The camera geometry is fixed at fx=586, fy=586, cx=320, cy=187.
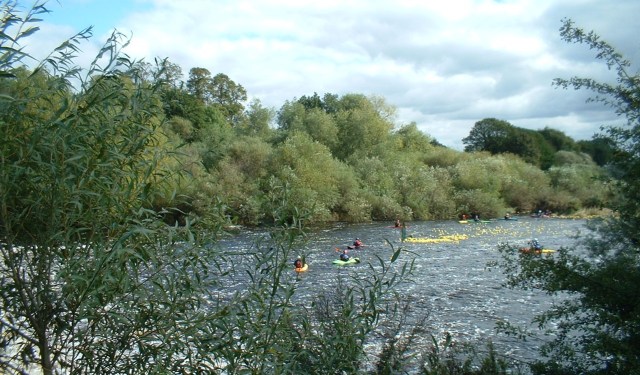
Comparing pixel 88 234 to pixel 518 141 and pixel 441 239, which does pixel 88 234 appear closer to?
pixel 441 239

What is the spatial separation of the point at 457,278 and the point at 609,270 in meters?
14.8

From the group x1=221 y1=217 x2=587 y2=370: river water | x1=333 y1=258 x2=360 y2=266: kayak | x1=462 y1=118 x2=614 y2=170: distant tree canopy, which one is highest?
x1=462 y1=118 x2=614 y2=170: distant tree canopy

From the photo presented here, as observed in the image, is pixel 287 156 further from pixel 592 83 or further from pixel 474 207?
pixel 592 83

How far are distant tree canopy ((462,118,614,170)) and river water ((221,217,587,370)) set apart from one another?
18694 millimetres

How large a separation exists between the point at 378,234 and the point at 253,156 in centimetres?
1317

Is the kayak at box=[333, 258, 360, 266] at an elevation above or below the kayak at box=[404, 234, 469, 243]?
above

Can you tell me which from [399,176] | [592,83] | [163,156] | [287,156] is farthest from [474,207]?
[163,156]

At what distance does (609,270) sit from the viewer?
6875mm

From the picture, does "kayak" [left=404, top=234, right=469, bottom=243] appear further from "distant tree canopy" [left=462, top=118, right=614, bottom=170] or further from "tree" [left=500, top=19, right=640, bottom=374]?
"tree" [left=500, top=19, right=640, bottom=374]

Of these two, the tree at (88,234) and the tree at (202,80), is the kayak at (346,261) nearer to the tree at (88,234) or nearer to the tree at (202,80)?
the tree at (88,234)

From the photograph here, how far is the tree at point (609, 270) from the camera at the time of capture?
6.70 metres

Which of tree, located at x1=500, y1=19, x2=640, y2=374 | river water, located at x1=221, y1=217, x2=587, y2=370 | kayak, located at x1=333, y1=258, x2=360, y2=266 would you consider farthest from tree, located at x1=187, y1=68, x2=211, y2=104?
tree, located at x1=500, y1=19, x2=640, y2=374

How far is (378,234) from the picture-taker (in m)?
34.3

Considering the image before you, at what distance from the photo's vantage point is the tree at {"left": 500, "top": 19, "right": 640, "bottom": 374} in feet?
22.0
